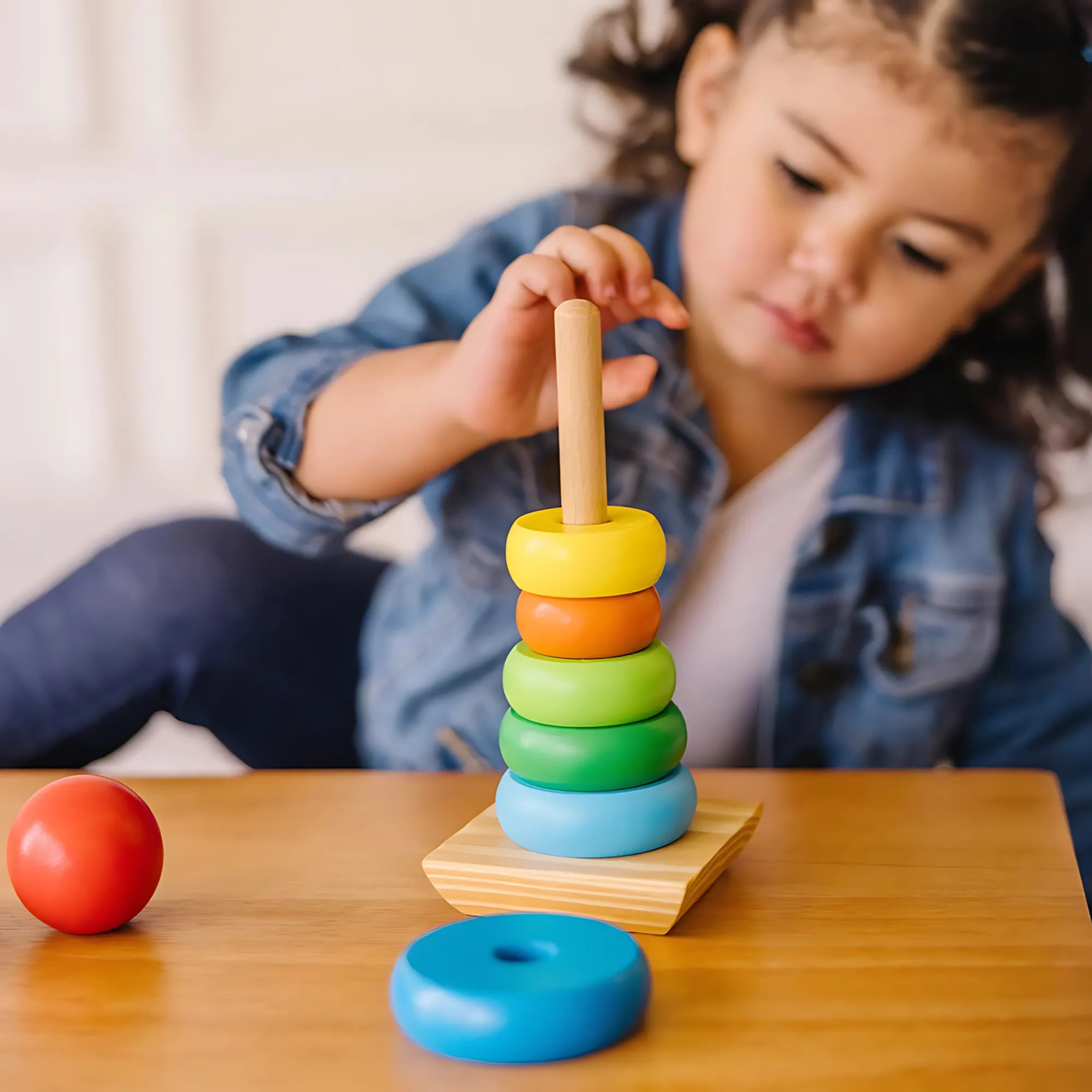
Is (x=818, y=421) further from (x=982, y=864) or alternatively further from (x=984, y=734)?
(x=982, y=864)

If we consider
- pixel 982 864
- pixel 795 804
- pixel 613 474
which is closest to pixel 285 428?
pixel 613 474

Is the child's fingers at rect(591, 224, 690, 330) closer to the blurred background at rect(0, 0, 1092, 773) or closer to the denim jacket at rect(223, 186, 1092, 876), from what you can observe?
the denim jacket at rect(223, 186, 1092, 876)

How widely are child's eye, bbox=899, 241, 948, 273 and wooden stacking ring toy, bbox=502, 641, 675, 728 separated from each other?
1.94 ft

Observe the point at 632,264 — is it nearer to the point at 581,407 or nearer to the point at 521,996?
the point at 581,407

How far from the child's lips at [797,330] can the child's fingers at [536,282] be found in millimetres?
400

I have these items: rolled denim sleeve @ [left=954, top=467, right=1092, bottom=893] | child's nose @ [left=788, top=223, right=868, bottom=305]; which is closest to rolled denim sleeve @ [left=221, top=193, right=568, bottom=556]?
child's nose @ [left=788, top=223, right=868, bottom=305]

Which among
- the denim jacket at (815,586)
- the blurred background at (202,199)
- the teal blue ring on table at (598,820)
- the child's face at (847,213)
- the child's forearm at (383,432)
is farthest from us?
the blurred background at (202,199)

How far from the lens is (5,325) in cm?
144

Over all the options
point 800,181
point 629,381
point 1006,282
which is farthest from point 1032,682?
point 629,381

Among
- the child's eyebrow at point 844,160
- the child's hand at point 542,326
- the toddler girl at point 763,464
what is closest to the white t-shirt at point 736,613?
the toddler girl at point 763,464

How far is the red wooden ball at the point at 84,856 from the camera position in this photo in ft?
1.71

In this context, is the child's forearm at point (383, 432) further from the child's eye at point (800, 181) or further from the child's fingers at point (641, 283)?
the child's eye at point (800, 181)

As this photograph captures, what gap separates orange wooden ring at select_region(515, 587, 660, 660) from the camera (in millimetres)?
543

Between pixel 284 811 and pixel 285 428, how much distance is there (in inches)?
14.4
